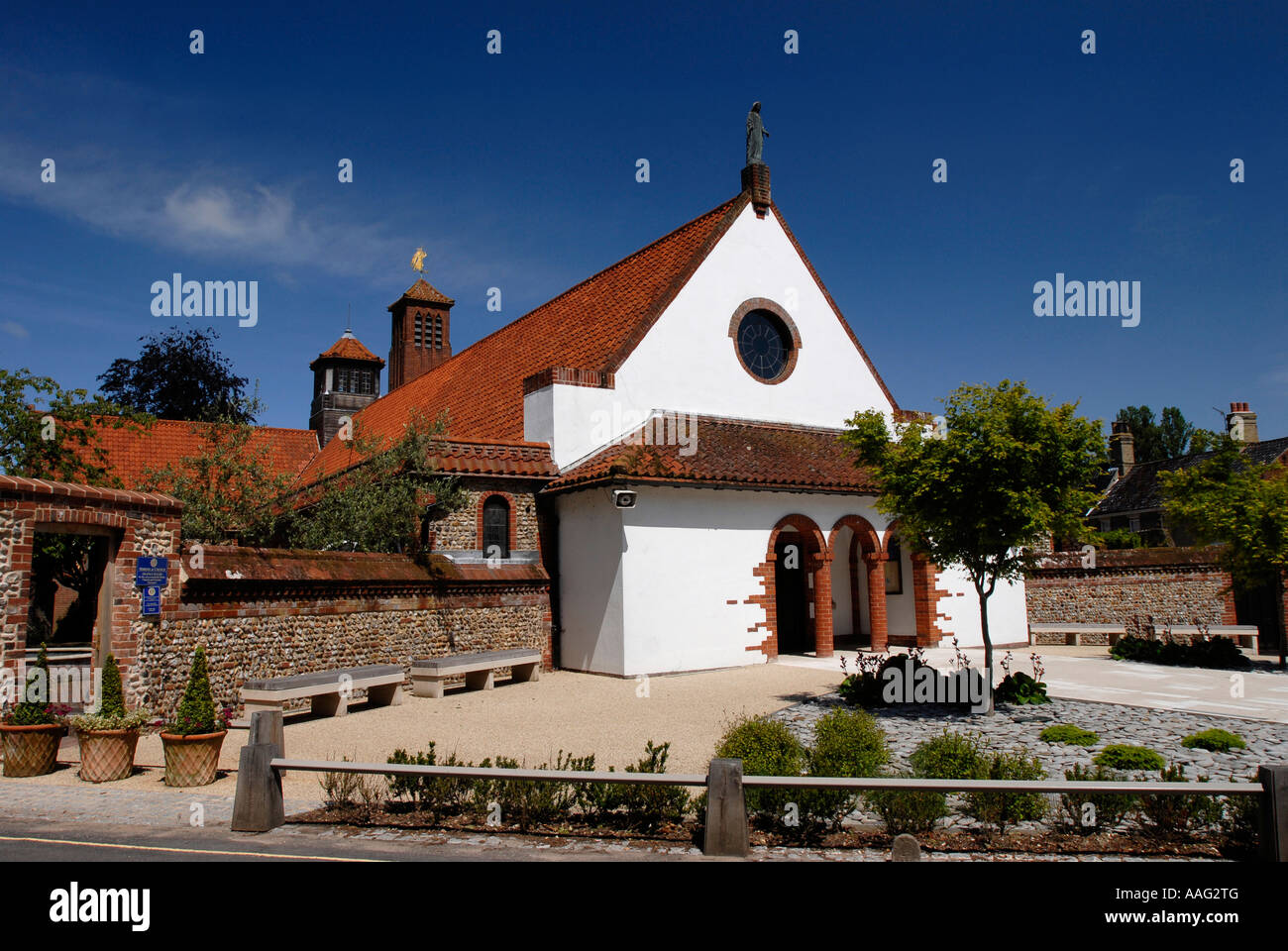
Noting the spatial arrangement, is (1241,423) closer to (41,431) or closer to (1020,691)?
(1020,691)

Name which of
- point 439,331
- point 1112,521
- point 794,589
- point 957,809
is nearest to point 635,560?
point 794,589

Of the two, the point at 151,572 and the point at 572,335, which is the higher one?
the point at 572,335

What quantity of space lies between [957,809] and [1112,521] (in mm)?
46971

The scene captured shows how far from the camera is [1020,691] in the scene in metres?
13.3

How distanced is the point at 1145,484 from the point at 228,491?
47357 mm

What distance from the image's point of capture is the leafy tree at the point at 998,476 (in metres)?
12.3

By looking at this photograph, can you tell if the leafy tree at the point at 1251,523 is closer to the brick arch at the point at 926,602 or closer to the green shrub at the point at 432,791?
the brick arch at the point at 926,602

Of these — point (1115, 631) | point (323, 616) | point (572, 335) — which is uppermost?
point (572, 335)

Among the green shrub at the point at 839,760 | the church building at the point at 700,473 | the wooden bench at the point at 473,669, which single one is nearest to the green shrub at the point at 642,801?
the green shrub at the point at 839,760

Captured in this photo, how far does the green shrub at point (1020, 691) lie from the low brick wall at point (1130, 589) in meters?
14.7

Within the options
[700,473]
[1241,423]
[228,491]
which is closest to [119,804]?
[228,491]

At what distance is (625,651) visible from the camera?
17.4 m

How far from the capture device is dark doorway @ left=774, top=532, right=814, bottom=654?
21812 mm
